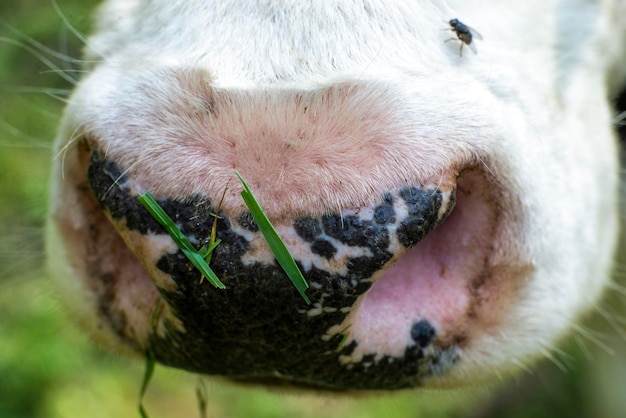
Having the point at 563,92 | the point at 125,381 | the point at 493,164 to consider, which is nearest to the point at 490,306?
the point at 493,164

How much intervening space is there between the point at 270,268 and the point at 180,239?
4.8 inches

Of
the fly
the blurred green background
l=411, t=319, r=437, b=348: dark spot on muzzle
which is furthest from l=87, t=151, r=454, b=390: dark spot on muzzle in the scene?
the blurred green background

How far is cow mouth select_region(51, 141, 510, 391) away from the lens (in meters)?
1.06

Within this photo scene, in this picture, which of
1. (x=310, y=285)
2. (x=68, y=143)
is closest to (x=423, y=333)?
(x=310, y=285)

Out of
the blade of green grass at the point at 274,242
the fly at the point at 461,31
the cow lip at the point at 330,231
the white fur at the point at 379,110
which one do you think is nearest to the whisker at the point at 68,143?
the white fur at the point at 379,110

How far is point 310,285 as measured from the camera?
1071 millimetres

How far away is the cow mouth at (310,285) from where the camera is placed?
3.48 ft

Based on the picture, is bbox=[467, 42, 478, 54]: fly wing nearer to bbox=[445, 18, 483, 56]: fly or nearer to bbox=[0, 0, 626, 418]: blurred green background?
bbox=[445, 18, 483, 56]: fly

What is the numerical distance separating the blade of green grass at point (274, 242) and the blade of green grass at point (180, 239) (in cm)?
8

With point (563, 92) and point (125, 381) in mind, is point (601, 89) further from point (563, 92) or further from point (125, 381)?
point (125, 381)

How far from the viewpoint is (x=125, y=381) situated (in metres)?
2.93

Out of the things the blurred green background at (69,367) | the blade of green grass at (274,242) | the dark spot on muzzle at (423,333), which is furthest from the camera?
the blurred green background at (69,367)

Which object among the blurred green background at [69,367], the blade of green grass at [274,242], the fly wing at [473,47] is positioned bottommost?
the blurred green background at [69,367]

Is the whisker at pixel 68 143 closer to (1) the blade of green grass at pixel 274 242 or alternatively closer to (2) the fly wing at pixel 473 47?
→ (1) the blade of green grass at pixel 274 242
